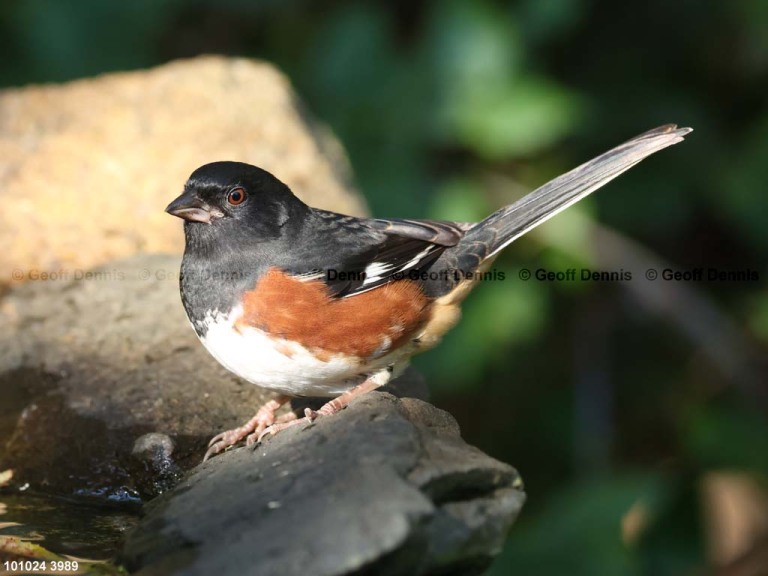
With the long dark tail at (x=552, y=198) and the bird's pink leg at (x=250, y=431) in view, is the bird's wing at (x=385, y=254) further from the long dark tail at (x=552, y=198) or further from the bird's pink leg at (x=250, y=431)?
the bird's pink leg at (x=250, y=431)

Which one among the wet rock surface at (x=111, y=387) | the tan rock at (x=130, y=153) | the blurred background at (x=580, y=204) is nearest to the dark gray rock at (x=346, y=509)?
the wet rock surface at (x=111, y=387)

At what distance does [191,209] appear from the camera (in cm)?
289

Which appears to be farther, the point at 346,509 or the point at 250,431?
the point at 250,431

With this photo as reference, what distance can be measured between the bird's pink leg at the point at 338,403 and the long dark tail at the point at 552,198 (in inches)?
19.0

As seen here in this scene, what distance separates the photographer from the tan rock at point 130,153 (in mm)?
3699

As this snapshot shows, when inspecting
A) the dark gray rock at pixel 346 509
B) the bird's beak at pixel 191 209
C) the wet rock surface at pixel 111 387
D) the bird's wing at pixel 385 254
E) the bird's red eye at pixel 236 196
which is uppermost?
the bird's red eye at pixel 236 196

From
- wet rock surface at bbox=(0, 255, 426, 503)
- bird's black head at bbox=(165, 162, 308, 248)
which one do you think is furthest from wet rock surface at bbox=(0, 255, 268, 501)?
bird's black head at bbox=(165, 162, 308, 248)

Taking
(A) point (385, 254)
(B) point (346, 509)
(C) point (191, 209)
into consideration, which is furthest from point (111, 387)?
(B) point (346, 509)

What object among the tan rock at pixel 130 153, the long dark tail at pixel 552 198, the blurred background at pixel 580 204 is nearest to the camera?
the long dark tail at pixel 552 198

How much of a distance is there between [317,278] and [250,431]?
0.51 meters

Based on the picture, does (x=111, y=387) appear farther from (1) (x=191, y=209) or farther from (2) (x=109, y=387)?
(1) (x=191, y=209)

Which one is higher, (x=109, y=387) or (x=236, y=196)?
(x=236, y=196)

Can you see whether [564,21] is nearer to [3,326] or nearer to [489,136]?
[489,136]

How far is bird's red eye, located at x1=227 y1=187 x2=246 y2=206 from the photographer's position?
293cm
